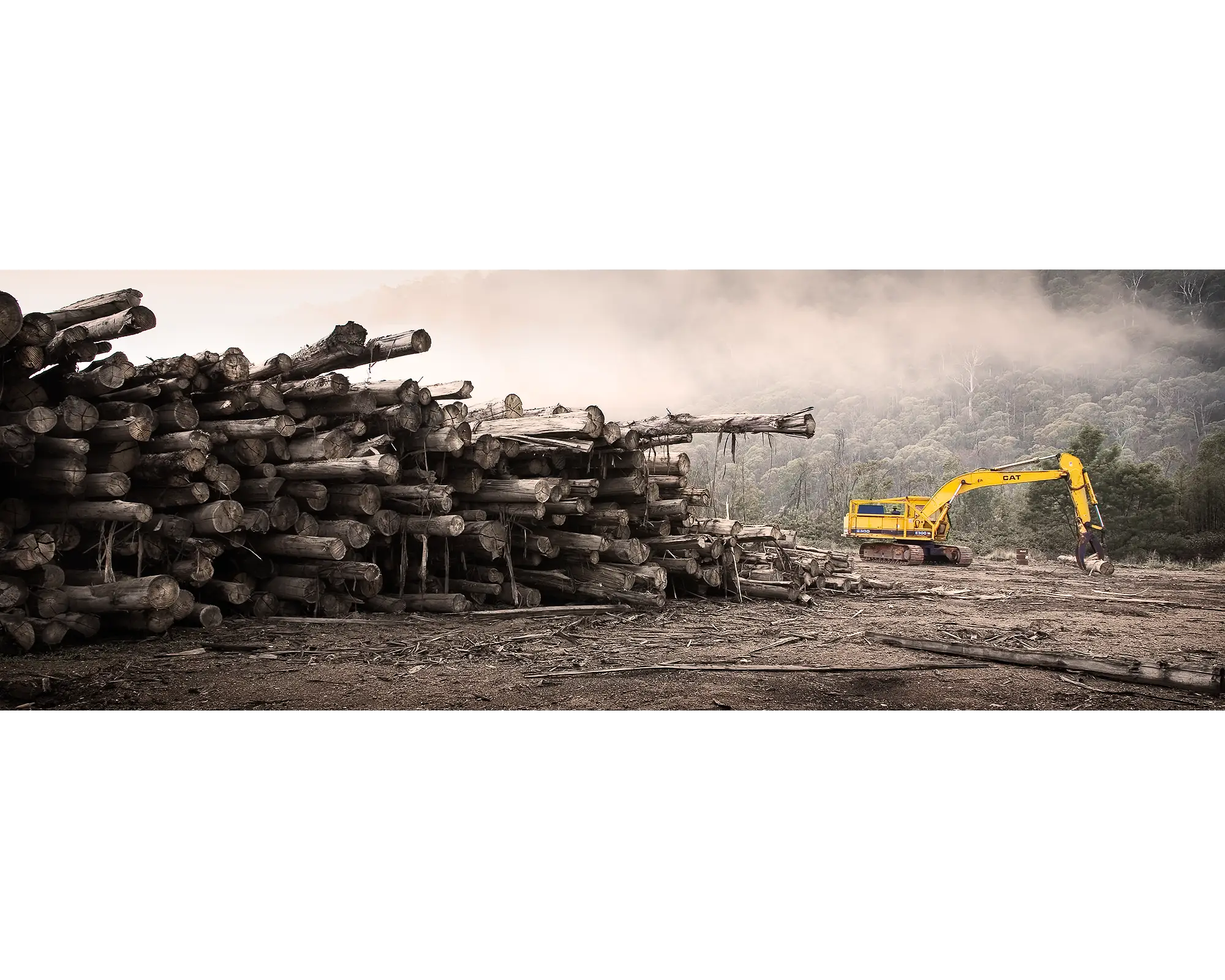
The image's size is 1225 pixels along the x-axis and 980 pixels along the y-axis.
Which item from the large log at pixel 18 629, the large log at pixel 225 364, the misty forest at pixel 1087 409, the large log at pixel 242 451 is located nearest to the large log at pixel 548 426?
the misty forest at pixel 1087 409

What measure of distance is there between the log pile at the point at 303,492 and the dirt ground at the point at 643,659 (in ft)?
1.38

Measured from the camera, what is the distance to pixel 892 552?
12430 mm

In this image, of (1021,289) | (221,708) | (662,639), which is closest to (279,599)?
(221,708)

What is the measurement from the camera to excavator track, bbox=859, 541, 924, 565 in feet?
39.2

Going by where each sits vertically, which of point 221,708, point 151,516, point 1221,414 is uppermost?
point 1221,414

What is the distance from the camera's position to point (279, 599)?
23.6ft

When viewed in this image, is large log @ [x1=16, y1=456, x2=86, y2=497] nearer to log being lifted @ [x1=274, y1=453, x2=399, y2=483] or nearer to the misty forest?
log being lifted @ [x1=274, y1=453, x2=399, y2=483]

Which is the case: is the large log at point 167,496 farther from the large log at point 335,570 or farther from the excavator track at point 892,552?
the excavator track at point 892,552

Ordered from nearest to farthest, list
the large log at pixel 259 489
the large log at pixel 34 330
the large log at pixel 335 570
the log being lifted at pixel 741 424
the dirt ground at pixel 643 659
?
the dirt ground at pixel 643 659
the large log at pixel 34 330
the large log at pixel 259 489
the large log at pixel 335 570
the log being lifted at pixel 741 424

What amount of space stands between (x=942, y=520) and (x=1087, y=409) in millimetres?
3501

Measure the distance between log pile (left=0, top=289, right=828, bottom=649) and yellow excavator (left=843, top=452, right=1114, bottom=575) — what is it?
2125 mm

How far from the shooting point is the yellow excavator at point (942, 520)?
25.6 feet
